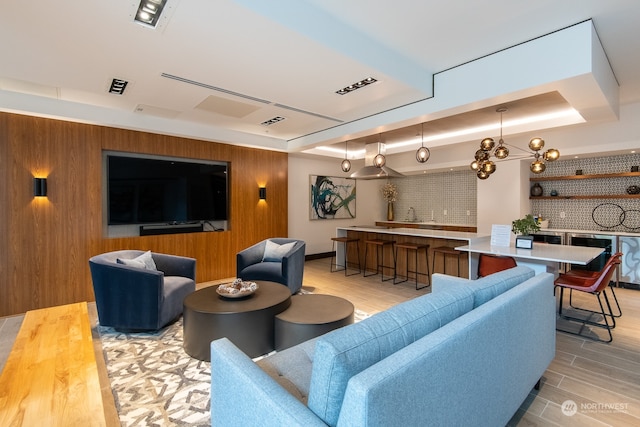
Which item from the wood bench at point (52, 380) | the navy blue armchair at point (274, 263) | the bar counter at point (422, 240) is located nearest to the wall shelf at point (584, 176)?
the bar counter at point (422, 240)

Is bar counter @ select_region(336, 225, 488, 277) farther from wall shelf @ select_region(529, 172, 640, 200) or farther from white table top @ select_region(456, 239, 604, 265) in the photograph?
wall shelf @ select_region(529, 172, 640, 200)

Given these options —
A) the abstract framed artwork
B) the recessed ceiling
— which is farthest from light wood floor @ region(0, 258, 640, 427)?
the abstract framed artwork

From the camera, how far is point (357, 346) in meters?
1.12

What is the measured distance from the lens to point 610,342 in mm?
3055

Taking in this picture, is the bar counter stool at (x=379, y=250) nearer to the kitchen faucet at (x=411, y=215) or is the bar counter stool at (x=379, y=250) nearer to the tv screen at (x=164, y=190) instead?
the tv screen at (x=164, y=190)

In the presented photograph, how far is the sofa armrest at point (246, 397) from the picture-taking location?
3.38 ft

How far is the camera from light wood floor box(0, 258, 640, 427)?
6.64 ft

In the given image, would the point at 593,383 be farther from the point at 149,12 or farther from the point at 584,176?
the point at 584,176

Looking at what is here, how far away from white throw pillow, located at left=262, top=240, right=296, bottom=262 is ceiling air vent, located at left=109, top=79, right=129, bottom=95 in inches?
112

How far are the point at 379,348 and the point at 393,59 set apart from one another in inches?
118

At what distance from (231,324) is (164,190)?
10.9 ft

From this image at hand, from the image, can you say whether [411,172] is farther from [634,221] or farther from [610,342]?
[610,342]

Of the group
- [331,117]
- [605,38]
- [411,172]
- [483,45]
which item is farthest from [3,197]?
[411,172]

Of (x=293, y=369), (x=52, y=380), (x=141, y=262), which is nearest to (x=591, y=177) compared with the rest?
(x=293, y=369)
